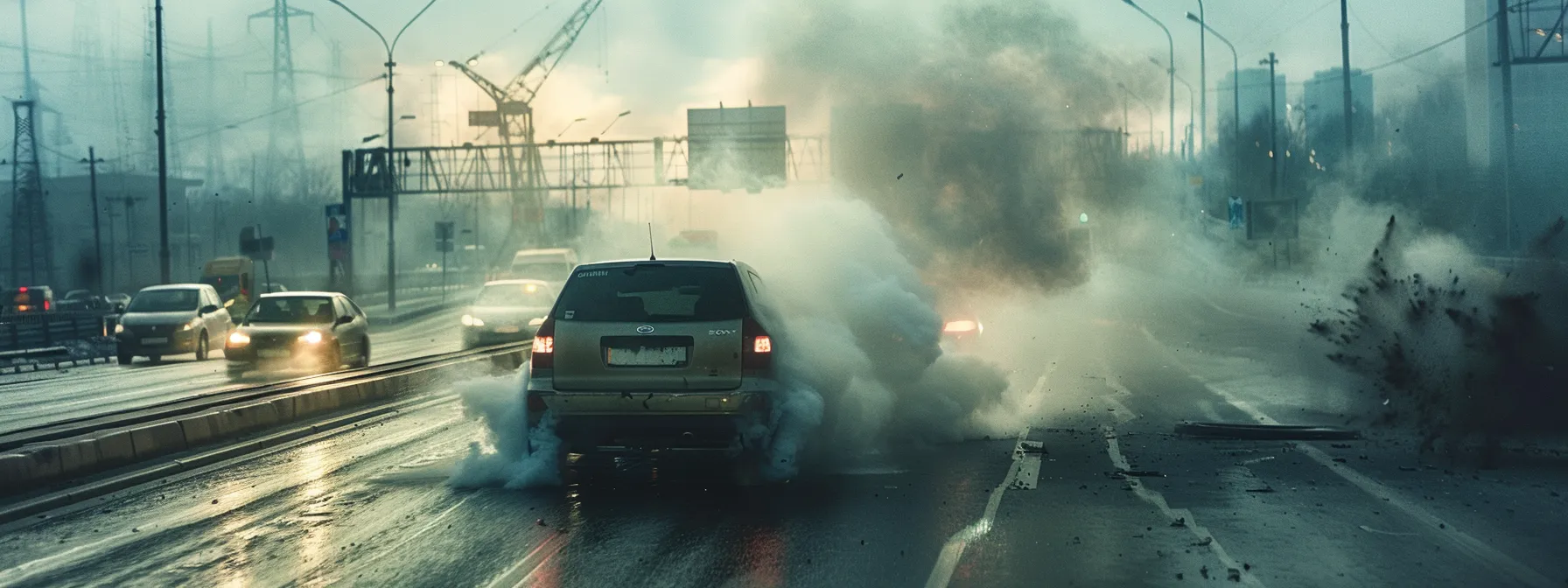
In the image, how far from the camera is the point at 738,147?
55.3 meters

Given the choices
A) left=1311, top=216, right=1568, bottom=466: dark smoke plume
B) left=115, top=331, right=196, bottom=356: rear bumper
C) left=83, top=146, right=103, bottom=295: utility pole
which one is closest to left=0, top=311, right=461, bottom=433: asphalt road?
left=115, top=331, right=196, bottom=356: rear bumper

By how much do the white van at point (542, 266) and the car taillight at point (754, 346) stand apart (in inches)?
1261

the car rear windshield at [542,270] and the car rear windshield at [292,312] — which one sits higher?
the car rear windshield at [542,270]

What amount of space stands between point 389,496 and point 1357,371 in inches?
436

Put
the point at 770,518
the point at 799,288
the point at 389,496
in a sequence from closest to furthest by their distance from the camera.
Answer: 1. the point at 770,518
2. the point at 389,496
3. the point at 799,288

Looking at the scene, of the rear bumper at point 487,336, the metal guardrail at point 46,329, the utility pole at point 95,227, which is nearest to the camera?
the rear bumper at point 487,336

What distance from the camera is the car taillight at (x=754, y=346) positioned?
9852mm

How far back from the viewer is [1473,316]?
510 inches

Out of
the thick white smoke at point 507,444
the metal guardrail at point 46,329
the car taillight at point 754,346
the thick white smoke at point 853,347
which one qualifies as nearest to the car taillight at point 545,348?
the thick white smoke at point 507,444

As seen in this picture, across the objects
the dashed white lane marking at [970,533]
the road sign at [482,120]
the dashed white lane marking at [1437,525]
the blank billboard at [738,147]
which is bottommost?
the dashed white lane marking at [1437,525]

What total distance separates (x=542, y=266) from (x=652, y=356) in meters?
32.8

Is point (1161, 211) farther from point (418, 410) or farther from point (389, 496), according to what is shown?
point (389, 496)

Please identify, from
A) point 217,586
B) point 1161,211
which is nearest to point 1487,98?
point 1161,211

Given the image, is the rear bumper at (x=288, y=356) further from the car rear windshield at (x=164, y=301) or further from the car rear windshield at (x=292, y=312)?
the car rear windshield at (x=164, y=301)
